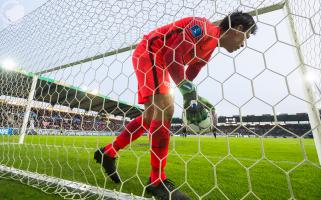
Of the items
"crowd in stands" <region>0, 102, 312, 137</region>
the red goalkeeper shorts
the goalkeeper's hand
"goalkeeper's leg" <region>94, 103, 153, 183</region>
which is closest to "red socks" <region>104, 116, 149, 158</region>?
"goalkeeper's leg" <region>94, 103, 153, 183</region>

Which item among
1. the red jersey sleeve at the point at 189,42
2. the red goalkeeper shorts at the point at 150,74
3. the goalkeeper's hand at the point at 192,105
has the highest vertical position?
the red jersey sleeve at the point at 189,42

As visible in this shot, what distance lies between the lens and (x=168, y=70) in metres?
1.10

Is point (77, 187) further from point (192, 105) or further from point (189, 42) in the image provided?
point (189, 42)

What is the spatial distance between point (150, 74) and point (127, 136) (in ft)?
1.45

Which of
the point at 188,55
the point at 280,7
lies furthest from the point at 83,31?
the point at 280,7

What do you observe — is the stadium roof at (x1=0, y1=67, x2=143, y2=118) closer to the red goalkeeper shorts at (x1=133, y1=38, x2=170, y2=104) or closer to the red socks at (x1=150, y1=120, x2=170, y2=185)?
the red goalkeeper shorts at (x1=133, y1=38, x2=170, y2=104)

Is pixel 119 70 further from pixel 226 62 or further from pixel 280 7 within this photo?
pixel 280 7

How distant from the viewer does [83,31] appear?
184cm

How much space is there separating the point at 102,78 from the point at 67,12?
1035mm

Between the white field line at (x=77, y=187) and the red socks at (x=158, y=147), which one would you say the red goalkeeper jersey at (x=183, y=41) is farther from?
the white field line at (x=77, y=187)

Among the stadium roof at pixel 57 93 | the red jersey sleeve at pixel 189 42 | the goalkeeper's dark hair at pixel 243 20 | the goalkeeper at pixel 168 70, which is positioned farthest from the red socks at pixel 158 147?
the goalkeeper's dark hair at pixel 243 20

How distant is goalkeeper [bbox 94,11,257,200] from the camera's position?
95 centimetres

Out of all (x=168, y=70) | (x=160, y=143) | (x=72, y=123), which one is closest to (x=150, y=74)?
(x=168, y=70)

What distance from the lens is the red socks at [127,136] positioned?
49.9 inches
